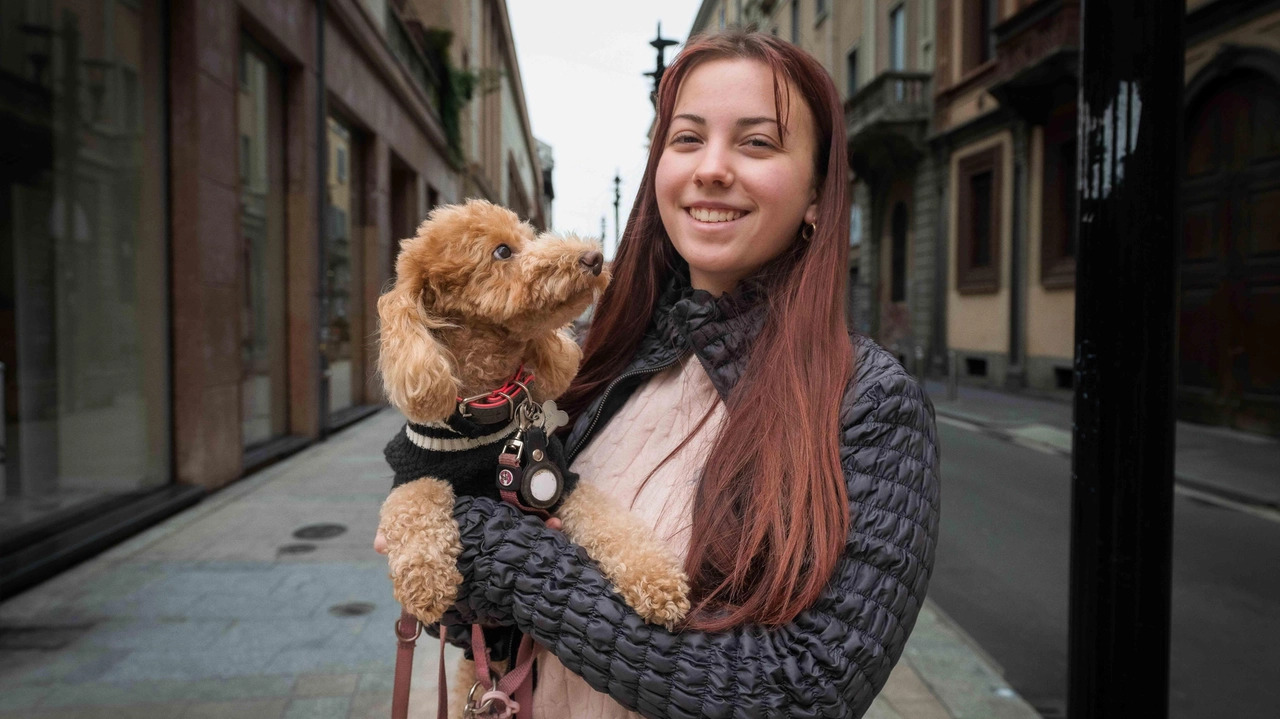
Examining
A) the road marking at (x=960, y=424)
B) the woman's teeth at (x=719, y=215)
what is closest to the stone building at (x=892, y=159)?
the road marking at (x=960, y=424)

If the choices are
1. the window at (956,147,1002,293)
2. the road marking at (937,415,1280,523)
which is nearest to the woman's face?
the road marking at (937,415,1280,523)

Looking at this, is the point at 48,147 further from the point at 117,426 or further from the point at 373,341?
the point at 373,341

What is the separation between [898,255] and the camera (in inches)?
864

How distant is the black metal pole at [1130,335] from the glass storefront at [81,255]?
17.8 feet

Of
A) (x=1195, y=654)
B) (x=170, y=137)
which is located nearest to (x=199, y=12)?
(x=170, y=137)

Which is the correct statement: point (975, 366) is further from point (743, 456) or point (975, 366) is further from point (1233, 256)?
point (743, 456)

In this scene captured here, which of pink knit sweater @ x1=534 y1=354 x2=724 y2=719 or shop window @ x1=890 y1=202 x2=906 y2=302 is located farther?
shop window @ x1=890 y1=202 x2=906 y2=302

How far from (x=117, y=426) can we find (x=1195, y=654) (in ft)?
21.9

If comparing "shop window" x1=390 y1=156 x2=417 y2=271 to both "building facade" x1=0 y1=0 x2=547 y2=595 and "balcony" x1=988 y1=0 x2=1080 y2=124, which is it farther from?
"balcony" x1=988 y1=0 x2=1080 y2=124

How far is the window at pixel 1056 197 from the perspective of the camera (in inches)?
564

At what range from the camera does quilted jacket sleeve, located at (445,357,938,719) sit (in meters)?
1.09

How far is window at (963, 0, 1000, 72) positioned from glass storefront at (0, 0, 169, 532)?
16.2 meters

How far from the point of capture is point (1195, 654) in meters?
3.85

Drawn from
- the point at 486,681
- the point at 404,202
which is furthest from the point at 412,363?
the point at 404,202
